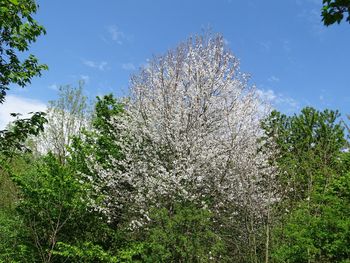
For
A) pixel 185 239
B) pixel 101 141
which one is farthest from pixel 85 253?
pixel 101 141

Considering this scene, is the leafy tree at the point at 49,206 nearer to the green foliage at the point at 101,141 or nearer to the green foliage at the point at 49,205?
the green foliage at the point at 49,205

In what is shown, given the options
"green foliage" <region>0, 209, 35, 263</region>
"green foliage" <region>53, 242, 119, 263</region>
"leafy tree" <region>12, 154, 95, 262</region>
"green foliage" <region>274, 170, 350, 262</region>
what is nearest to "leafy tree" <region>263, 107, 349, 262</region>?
"green foliage" <region>274, 170, 350, 262</region>

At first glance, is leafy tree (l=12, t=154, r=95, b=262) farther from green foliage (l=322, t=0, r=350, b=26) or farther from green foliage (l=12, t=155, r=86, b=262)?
green foliage (l=322, t=0, r=350, b=26)

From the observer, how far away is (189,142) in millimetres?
13367

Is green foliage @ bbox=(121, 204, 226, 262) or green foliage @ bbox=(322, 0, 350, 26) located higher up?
green foliage @ bbox=(322, 0, 350, 26)

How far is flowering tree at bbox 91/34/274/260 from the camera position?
12906 mm

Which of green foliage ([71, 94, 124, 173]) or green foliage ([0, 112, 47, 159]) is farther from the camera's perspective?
green foliage ([71, 94, 124, 173])

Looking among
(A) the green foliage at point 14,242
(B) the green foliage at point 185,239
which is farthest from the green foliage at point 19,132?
(A) the green foliage at point 14,242

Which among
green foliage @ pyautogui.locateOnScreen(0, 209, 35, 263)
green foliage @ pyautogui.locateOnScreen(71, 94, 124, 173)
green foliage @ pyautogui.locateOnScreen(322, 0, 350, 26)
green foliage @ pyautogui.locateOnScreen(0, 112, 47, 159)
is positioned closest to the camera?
green foliage @ pyautogui.locateOnScreen(322, 0, 350, 26)

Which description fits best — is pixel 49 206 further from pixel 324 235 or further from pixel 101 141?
pixel 324 235

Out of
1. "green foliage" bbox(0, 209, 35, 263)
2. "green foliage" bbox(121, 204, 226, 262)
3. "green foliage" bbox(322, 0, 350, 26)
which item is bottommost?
"green foliage" bbox(0, 209, 35, 263)

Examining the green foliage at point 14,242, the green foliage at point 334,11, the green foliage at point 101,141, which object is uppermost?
the green foliage at point 101,141

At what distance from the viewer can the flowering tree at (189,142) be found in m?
12.9

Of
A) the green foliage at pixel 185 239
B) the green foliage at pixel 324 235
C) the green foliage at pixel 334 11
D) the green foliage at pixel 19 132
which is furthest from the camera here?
the green foliage at pixel 185 239
